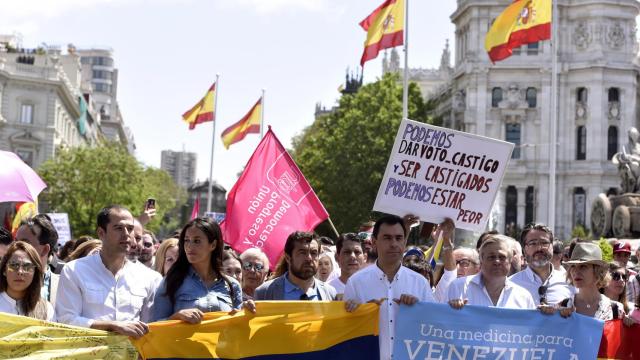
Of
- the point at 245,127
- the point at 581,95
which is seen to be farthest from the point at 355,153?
the point at 245,127

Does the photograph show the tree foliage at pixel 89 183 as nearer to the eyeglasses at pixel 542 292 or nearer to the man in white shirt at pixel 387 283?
the eyeglasses at pixel 542 292

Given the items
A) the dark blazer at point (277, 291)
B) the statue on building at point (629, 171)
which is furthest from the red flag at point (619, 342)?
the statue on building at point (629, 171)

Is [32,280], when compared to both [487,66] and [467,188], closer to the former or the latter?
[467,188]

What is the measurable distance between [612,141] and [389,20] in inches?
2175

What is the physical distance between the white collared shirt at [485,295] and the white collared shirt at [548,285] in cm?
84

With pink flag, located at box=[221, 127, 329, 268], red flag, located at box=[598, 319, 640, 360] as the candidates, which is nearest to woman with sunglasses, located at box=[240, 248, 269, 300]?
pink flag, located at box=[221, 127, 329, 268]

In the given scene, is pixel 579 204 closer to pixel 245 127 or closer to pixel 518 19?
pixel 245 127

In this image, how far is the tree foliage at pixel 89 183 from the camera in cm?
6919

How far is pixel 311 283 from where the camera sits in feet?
30.9

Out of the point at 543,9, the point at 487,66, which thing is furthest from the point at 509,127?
the point at 543,9

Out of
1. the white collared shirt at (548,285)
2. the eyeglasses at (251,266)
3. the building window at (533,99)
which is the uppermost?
the building window at (533,99)

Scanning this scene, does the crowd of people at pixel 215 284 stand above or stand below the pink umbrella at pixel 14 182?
below

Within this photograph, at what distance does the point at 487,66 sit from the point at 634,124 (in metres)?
10.5

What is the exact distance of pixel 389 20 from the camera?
31172 millimetres
